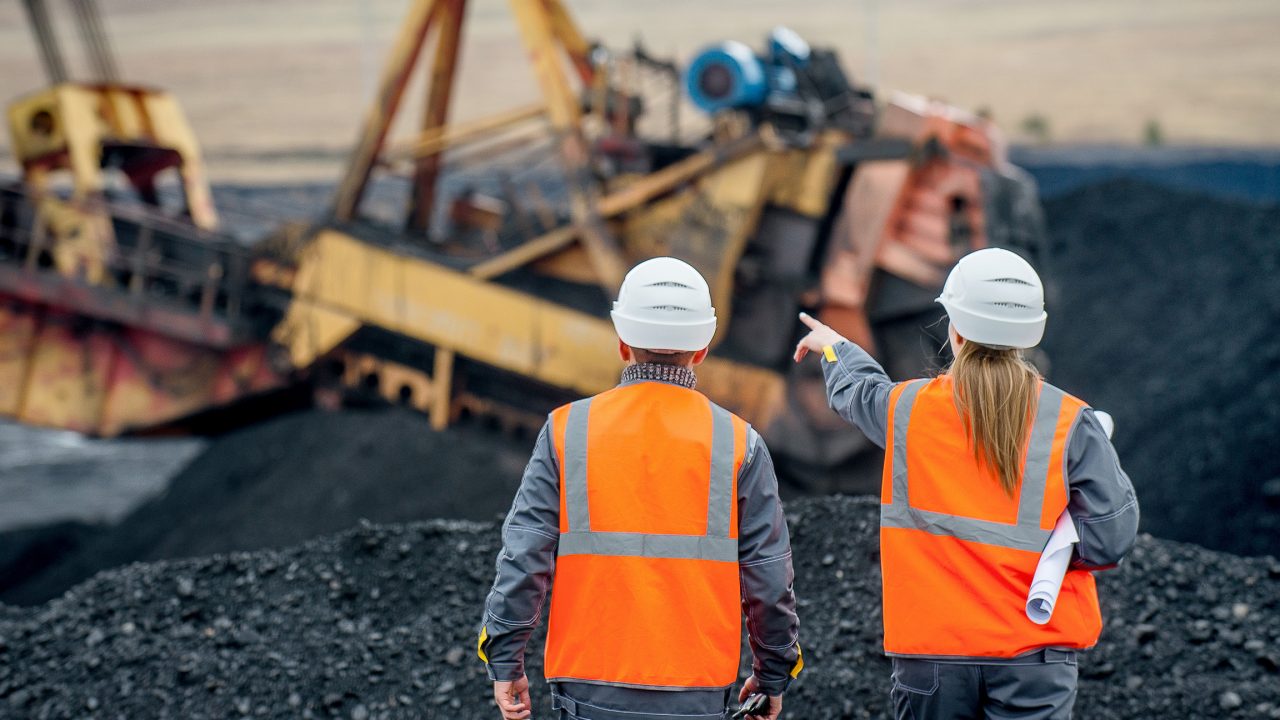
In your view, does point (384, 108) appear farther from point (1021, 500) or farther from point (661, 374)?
point (1021, 500)

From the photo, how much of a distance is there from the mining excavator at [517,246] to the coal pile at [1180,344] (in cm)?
113

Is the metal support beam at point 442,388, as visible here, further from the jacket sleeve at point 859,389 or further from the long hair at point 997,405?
the long hair at point 997,405

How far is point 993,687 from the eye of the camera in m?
2.33

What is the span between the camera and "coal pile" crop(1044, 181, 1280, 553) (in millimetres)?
6930

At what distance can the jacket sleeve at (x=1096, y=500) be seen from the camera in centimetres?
225

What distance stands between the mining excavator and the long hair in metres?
3.67

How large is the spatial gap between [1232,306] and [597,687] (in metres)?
9.32

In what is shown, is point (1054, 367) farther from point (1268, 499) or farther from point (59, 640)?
point (59, 640)

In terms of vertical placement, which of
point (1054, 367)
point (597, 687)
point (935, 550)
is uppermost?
point (935, 550)

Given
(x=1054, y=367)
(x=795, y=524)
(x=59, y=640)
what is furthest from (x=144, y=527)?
(x=1054, y=367)

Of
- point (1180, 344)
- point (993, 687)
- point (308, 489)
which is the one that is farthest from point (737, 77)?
point (1180, 344)

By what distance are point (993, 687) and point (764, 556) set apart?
1.81 feet

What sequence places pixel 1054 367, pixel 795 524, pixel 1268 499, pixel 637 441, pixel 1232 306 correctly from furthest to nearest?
pixel 1054 367, pixel 1232 306, pixel 1268 499, pixel 795 524, pixel 637 441

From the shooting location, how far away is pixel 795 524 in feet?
14.1
